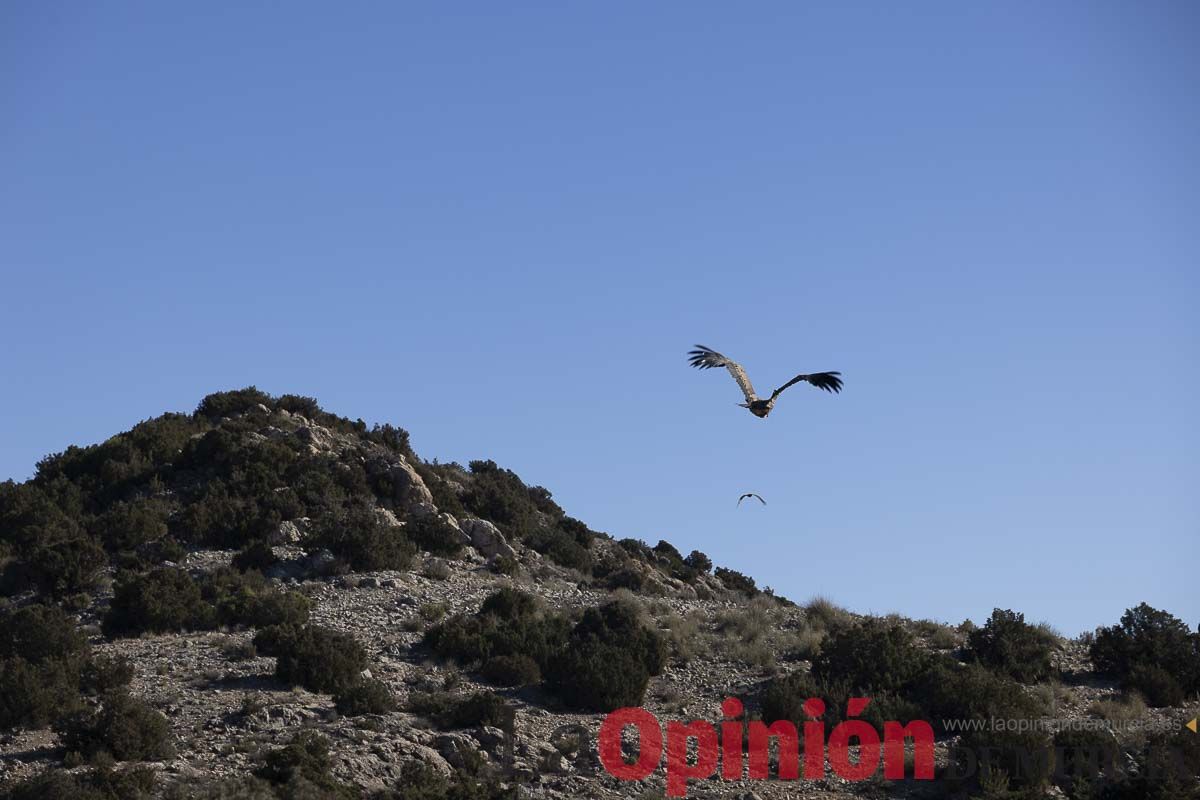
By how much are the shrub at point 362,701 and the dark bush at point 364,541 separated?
10248 mm

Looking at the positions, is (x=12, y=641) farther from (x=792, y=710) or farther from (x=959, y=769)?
(x=959, y=769)

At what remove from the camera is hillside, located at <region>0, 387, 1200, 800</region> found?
22594 mm

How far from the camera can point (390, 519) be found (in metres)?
38.2

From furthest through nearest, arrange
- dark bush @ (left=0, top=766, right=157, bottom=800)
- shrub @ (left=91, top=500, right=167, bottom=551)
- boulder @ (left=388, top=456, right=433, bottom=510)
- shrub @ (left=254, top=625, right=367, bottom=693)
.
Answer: boulder @ (left=388, top=456, right=433, bottom=510) → shrub @ (left=91, top=500, right=167, bottom=551) → shrub @ (left=254, top=625, right=367, bottom=693) → dark bush @ (left=0, top=766, right=157, bottom=800)

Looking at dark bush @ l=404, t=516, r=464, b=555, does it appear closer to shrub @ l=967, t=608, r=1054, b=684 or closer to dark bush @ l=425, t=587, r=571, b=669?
dark bush @ l=425, t=587, r=571, b=669

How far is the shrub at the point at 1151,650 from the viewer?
95.6ft

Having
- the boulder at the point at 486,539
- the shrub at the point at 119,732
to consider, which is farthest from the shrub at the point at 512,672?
the boulder at the point at 486,539

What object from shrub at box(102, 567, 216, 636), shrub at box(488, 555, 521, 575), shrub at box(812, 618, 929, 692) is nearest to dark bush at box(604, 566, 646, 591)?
shrub at box(488, 555, 521, 575)

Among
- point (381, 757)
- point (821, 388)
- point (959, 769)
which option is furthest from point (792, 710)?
point (381, 757)

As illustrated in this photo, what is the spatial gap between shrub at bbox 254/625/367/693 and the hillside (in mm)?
56

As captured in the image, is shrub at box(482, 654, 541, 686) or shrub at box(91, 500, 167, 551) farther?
shrub at box(91, 500, 167, 551)

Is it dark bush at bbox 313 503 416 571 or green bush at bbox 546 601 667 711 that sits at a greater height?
dark bush at bbox 313 503 416 571

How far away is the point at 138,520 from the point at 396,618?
8.83 meters

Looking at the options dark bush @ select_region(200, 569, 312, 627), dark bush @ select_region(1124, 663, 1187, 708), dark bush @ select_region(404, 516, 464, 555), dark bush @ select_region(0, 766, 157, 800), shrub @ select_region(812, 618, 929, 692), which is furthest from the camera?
dark bush @ select_region(404, 516, 464, 555)
